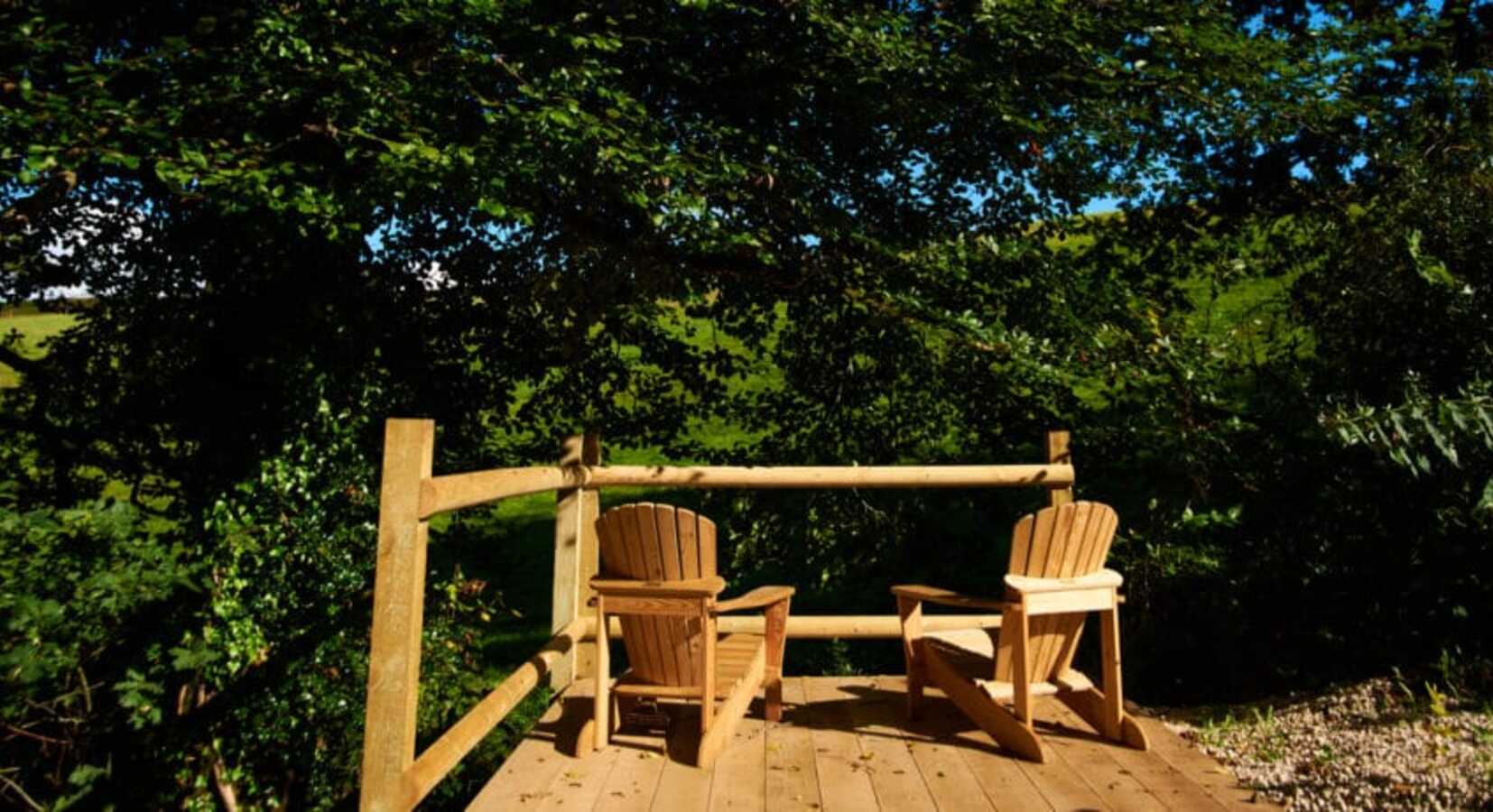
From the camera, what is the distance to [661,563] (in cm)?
362

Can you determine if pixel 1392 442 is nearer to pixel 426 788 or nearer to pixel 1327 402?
pixel 1327 402

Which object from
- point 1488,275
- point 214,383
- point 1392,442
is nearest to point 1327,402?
point 1392,442

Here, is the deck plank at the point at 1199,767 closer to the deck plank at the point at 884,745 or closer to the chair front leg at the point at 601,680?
the deck plank at the point at 884,745

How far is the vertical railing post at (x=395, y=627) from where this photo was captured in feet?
8.01

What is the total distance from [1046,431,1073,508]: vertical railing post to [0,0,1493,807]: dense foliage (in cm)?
53

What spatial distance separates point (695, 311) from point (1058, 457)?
2875 mm

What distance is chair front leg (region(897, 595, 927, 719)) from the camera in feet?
13.3

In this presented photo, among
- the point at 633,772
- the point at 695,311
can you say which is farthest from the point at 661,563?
the point at 695,311

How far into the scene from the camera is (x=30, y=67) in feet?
15.1

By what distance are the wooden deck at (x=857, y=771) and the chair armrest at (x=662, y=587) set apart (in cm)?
61

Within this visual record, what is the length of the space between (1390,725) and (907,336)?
10.5 feet

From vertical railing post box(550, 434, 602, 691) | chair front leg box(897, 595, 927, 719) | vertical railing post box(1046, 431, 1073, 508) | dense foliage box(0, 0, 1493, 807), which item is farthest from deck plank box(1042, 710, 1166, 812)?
vertical railing post box(550, 434, 602, 691)

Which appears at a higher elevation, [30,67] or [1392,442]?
[30,67]

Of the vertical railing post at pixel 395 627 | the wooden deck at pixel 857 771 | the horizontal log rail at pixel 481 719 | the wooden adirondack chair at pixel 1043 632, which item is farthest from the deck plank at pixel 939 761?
the vertical railing post at pixel 395 627
